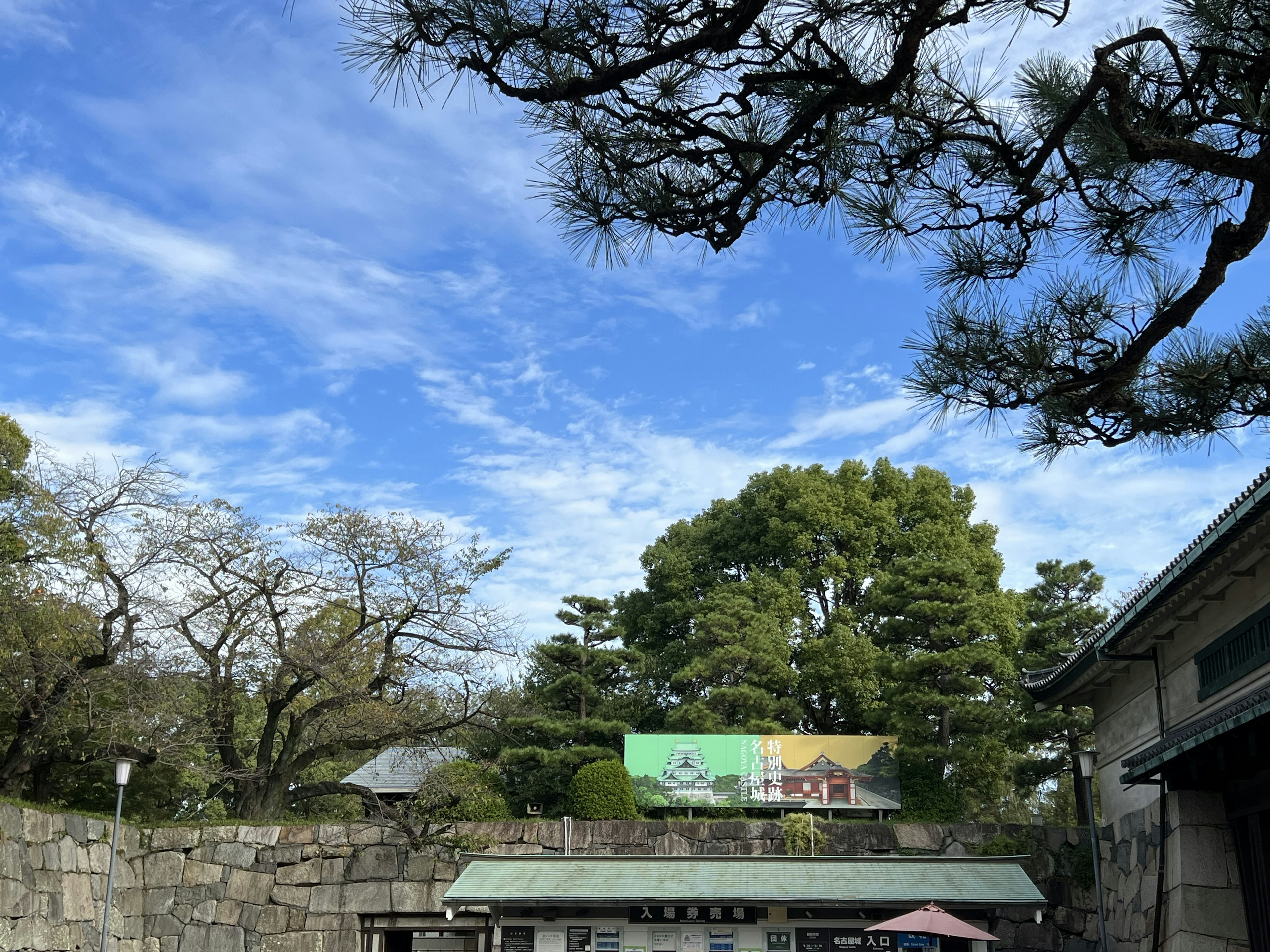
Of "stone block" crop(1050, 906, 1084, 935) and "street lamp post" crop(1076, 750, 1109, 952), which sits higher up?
"street lamp post" crop(1076, 750, 1109, 952)

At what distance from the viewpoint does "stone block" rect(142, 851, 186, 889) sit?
15945mm

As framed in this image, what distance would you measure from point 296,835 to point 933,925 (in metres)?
9.41

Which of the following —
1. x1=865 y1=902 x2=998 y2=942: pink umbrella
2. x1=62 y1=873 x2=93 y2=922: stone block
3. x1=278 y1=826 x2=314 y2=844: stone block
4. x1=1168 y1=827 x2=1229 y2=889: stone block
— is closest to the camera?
x1=1168 y1=827 x2=1229 y2=889: stone block

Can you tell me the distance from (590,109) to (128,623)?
1212 cm

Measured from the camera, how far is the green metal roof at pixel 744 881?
13641 millimetres

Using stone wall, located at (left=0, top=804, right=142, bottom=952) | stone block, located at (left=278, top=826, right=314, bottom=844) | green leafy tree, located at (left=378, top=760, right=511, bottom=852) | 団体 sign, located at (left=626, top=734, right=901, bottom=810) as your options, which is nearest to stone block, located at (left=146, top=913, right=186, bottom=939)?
stone wall, located at (left=0, top=804, right=142, bottom=952)

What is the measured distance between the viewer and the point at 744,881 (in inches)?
565

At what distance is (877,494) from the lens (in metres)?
26.0

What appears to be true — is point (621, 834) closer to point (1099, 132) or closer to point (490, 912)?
point (490, 912)

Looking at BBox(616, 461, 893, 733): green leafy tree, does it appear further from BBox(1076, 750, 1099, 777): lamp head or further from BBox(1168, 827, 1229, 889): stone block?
BBox(1168, 827, 1229, 889): stone block

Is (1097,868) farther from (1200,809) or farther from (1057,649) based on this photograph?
(1057,649)

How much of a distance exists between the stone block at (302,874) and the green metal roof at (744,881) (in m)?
2.38

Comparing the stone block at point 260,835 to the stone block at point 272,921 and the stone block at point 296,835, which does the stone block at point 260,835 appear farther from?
the stone block at point 272,921

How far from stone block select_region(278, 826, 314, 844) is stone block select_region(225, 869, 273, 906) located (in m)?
0.54
